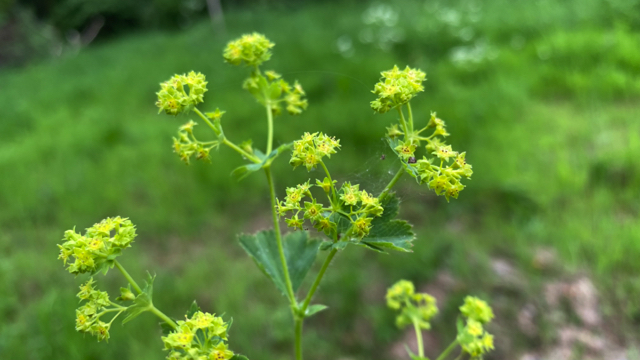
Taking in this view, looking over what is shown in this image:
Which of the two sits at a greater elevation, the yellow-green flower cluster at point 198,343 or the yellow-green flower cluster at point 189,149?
A: the yellow-green flower cluster at point 189,149

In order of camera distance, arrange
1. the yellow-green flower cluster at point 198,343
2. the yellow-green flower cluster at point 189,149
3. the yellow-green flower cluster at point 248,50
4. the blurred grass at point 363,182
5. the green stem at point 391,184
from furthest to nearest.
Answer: the blurred grass at point 363,182 → the yellow-green flower cluster at point 248,50 → the yellow-green flower cluster at point 189,149 → the green stem at point 391,184 → the yellow-green flower cluster at point 198,343

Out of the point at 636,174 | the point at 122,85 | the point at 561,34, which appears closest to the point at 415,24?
the point at 561,34

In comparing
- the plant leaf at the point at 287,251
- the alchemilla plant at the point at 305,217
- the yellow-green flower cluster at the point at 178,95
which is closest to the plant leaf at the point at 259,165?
the alchemilla plant at the point at 305,217

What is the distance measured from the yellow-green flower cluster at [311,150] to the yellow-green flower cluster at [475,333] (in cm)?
73

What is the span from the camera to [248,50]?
4.13ft

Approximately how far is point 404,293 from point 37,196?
447cm

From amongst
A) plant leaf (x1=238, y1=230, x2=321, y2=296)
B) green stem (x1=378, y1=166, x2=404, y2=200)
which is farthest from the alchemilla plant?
plant leaf (x1=238, y1=230, x2=321, y2=296)

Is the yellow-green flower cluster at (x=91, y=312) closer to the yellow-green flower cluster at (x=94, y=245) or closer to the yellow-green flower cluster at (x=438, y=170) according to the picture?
the yellow-green flower cluster at (x=94, y=245)

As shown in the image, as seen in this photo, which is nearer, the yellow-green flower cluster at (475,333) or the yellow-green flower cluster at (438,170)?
the yellow-green flower cluster at (438,170)

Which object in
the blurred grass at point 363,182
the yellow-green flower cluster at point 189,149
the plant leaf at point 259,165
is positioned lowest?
the blurred grass at point 363,182

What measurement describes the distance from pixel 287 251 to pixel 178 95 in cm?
63

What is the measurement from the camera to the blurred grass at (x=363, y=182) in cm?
293

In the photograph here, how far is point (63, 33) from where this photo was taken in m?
16.8

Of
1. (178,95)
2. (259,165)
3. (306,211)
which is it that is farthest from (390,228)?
(178,95)
